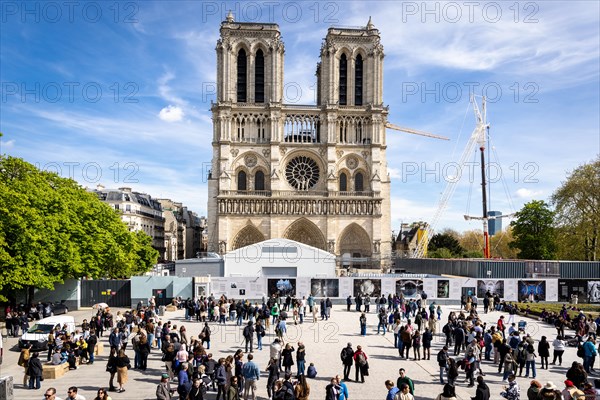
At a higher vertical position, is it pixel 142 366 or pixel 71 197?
pixel 71 197

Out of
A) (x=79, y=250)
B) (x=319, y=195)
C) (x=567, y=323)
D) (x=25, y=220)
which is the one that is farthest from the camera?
(x=319, y=195)

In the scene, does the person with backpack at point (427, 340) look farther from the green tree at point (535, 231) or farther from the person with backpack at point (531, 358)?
the green tree at point (535, 231)

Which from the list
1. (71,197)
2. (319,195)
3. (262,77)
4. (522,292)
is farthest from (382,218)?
(71,197)

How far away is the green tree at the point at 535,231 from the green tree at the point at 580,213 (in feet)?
35.2

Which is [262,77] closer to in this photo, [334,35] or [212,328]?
[334,35]

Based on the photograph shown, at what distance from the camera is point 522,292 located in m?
34.8

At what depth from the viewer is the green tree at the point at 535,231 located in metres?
58.2

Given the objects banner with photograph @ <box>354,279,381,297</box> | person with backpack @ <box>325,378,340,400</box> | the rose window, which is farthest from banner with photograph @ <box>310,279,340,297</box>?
the rose window

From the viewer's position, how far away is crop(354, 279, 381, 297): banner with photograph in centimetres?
3403

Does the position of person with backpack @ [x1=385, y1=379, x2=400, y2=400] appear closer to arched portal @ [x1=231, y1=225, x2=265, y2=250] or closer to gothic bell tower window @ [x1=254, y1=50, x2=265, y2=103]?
arched portal @ [x1=231, y1=225, x2=265, y2=250]

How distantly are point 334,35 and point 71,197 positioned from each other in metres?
42.8

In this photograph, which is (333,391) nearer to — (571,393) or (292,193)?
(571,393)

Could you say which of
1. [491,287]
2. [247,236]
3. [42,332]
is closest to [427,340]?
[42,332]

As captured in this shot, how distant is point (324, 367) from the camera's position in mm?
18125
